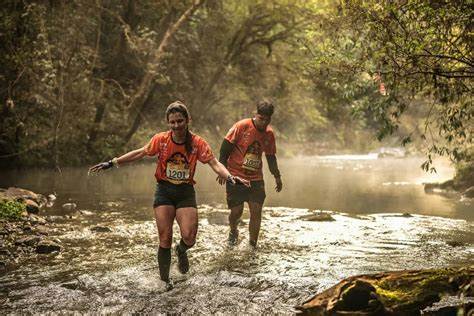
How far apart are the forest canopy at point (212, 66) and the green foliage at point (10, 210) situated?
466 cm

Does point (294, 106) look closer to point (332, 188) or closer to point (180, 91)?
point (180, 91)

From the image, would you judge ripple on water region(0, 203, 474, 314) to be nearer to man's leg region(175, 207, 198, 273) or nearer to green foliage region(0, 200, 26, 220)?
man's leg region(175, 207, 198, 273)

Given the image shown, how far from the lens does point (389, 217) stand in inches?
496

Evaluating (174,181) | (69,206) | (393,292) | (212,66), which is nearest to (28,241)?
(174,181)

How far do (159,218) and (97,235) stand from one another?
133 inches

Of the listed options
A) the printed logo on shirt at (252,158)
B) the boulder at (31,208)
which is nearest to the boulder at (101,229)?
the boulder at (31,208)

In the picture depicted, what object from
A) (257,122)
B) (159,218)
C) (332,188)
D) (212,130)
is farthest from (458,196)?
(212,130)

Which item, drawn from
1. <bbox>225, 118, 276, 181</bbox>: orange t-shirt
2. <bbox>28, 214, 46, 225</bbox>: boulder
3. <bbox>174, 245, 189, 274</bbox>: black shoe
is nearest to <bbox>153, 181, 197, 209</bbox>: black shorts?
<bbox>174, 245, 189, 274</bbox>: black shoe

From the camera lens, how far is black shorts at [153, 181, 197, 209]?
6731 millimetres

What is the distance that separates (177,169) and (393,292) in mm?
2876

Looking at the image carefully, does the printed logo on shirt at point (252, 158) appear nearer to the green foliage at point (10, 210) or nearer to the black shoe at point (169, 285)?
the black shoe at point (169, 285)

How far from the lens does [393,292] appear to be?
534 centimetres

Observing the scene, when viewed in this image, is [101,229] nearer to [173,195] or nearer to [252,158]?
[252,158]

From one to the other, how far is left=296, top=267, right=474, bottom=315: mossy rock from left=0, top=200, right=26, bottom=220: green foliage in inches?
258
